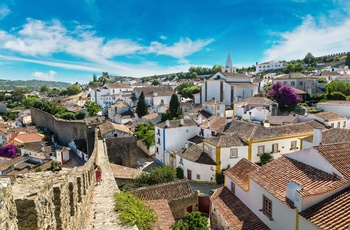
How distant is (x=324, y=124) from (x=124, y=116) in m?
29.2

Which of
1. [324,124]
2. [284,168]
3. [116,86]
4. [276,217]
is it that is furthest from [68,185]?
[116,86]

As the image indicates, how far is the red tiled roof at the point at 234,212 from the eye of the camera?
33.3 feet

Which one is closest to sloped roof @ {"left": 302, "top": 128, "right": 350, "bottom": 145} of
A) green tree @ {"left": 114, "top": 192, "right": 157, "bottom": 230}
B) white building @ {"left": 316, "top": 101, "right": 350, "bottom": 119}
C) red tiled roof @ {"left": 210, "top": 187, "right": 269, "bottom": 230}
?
red tiled roof @ {"left": 210, "top": 187, "right": 269, "bottom": 230}

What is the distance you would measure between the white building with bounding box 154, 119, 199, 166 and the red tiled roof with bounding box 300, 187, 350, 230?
16.9 metres

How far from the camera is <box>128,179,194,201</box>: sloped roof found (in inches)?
529

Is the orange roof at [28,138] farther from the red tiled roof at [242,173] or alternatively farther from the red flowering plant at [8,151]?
the red tiled roof at [242,173]

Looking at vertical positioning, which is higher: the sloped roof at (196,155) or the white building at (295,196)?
the white building at (295,196)

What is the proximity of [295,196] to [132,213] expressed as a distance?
5.65 m

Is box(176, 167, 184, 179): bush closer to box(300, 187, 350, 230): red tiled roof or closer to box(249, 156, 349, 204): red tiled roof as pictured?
box(249, 156, 349, 204): red tiled roof

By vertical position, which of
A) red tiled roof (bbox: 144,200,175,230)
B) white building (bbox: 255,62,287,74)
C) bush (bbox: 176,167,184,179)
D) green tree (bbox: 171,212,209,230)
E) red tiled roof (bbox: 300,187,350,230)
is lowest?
bush (bbox: 176,167,184,179)

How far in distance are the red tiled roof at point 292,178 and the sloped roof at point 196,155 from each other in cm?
840

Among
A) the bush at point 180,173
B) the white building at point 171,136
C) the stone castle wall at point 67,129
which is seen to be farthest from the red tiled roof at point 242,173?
the stone castle wall at point 67,129

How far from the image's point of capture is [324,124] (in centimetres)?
2317

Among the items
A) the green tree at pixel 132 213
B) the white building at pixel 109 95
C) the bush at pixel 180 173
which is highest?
the white building at pixel 109 95
